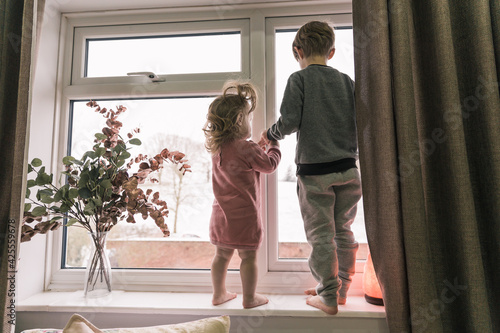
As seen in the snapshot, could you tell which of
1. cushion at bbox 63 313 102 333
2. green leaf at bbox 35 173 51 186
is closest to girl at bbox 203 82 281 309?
cushion at bbox 63 313 102 333

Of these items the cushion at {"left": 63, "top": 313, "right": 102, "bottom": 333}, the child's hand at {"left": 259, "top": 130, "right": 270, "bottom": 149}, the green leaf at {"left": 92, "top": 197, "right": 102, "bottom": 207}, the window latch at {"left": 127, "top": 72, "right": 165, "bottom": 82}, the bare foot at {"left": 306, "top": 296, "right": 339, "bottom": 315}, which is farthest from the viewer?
the window latch at {"left": 127, "top": 72, "right": 165, "bottom": 82}

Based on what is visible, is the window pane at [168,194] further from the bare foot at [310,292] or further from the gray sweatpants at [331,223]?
the gray sweatpants at [331,223]

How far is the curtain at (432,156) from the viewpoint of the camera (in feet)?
3.13

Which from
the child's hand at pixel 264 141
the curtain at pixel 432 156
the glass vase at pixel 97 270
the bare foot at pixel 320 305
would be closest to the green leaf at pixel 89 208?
the glass vase at pixel 97 270

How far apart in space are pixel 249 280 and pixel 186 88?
0.84m

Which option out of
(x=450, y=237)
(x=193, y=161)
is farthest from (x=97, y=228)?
(x=450, y=237)

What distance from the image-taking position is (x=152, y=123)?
1.52 metres

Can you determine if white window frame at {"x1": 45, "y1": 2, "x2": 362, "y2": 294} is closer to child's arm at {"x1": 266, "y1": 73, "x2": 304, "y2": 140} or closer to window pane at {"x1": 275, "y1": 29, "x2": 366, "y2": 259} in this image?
window pane at {"x1": 275, "y1": 29, "x2": 366, "y2": 259}

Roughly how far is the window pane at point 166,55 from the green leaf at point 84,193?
62cm

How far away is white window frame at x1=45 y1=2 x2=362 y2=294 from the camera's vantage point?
135cm

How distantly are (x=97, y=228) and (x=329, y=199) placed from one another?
89 centimetres

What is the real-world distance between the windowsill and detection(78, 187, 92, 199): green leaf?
1.29 ft

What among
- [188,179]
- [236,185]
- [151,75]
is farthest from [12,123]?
[236,185]

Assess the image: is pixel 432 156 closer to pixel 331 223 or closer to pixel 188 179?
pixel 331 223
